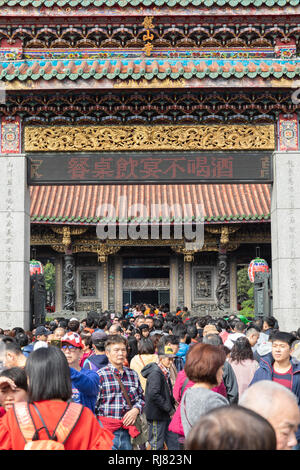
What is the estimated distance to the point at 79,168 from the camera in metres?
12.2

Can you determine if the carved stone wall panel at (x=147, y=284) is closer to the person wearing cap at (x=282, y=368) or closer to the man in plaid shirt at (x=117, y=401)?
the person wearing cap at (x=282, y=368)

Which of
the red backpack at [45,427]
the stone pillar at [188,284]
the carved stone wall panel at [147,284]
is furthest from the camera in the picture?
the carved stone wall panel at [147,284]

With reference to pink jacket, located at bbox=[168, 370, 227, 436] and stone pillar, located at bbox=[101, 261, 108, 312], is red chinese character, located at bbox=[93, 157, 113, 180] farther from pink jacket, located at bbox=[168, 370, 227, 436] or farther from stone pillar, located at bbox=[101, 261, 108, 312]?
stone pillar, located at bbox=[101, 261, 108, 312]

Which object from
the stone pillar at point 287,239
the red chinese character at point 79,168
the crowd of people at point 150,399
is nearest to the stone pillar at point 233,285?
the stone pillar at point 287,239

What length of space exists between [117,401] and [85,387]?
37 centimetres

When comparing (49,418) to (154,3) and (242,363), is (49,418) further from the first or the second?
(154,3)

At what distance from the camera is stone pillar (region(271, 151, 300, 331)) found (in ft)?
38.4

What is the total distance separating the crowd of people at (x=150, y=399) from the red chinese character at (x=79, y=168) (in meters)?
5.79

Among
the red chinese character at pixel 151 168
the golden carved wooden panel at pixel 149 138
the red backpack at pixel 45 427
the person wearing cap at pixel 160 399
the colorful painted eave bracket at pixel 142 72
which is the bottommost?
the person wearing cap at pixel 160 399

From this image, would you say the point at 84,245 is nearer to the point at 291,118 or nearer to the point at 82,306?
the point at 82,306

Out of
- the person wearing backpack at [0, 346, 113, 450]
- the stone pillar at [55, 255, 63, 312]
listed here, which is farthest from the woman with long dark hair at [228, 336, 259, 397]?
the stone pillar at [55, 255, 63, 312]

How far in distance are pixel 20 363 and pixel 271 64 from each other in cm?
923

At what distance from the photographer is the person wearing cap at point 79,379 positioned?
15.0ft

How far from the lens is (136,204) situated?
22.2 meters
